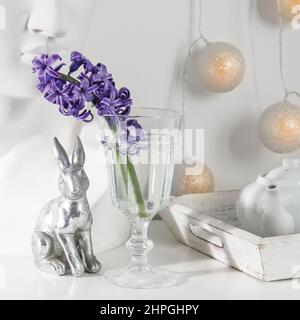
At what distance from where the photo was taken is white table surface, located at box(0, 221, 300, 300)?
84cm

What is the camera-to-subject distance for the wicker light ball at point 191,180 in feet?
3.93

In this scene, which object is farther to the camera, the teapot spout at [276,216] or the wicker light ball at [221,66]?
the wicker light ball at [221,66]

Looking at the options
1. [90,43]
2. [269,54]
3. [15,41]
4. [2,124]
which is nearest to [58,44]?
[15,41]

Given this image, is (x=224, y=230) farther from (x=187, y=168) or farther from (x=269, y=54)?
(x=269, y=54)

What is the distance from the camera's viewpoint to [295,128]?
3.85 feet

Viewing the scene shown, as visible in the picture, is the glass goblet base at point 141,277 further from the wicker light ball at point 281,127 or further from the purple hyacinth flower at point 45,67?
the wicker light ball at point 281,127

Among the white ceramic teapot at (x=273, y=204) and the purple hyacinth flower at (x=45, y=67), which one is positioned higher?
the purple hyacinth flower at (x=45, y=67)

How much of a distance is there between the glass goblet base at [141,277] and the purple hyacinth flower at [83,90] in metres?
0.23

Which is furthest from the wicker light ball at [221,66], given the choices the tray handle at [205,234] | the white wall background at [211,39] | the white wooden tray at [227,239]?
the tray handle at [205,234]

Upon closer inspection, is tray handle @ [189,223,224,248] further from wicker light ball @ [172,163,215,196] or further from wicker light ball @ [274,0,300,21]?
wicker light ball @ [274,0,300,21]

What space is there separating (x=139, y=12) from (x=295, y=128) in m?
0.34

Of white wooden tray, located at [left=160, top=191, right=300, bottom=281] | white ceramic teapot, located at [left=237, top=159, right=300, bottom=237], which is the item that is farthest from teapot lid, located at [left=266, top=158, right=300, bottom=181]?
white wooden tray, located at [left=160, top=191, right=300, bottom=281]

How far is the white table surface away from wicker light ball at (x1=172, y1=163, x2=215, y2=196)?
0.21m

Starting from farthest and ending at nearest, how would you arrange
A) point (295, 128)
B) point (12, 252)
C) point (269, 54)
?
point (269, 54) → point (295, 128) → point (12, 252)
